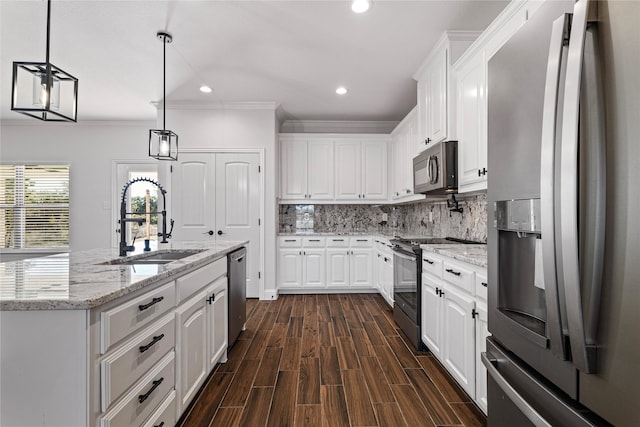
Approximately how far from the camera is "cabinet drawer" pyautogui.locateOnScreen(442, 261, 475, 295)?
190 centimetres

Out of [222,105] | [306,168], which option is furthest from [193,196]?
[306,168]

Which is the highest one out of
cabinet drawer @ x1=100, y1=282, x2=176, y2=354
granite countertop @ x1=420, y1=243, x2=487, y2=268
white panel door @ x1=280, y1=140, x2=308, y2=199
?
→ white panel door @ x1=280, y1=140, x2=308, y2=199

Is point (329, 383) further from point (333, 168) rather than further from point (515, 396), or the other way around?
point (333, 168)

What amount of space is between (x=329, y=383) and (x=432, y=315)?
93 cm

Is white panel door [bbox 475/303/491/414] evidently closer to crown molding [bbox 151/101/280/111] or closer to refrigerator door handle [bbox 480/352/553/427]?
refrigerator door handle [bbox 480/352/553/427]

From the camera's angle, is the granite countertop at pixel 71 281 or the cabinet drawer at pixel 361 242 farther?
the cabinet drawer at pixel 361 242

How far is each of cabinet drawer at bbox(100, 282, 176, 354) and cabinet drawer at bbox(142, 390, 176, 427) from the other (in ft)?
1.40

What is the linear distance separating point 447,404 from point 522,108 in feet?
5.97

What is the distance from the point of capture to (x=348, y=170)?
4.99 meters

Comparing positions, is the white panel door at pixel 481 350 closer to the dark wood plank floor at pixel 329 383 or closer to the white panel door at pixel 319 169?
the dark wood plank floor at pixel 329 383

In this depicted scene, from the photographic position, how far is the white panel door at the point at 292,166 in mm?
4930

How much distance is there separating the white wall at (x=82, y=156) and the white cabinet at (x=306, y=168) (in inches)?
97.5

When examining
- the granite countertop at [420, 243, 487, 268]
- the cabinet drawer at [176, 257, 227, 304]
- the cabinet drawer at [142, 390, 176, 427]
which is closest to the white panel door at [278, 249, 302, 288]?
the cabinet drawer at [176, 257, 227, 304]

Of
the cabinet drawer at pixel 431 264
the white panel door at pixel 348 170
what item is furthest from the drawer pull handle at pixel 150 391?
the white panel door at pixel 348 170
